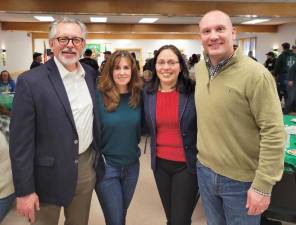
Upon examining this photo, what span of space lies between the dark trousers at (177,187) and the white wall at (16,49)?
11.4m

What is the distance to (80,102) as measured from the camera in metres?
1.76

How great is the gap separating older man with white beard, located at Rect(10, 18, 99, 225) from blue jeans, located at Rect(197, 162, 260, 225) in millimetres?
653

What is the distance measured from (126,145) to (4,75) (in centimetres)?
544

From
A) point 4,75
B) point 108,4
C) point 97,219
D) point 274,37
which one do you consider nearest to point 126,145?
point 97,219

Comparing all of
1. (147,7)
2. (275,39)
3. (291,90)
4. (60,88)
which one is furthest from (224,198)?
(275,39)

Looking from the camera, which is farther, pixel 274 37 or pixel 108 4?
pixel 274 37

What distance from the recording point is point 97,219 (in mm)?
3090

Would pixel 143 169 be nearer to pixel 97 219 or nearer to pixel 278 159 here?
pixel 97 219

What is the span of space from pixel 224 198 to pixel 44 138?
930 mm

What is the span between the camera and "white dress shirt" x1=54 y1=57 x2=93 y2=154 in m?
1.73

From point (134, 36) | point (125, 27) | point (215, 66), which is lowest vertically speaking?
point (215, 66)

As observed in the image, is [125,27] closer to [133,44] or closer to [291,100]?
[133,44]

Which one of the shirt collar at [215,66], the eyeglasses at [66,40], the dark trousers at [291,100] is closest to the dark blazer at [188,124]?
the shirt collar at [215,66]

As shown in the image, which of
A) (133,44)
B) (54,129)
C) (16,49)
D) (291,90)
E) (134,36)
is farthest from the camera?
(133,44)
